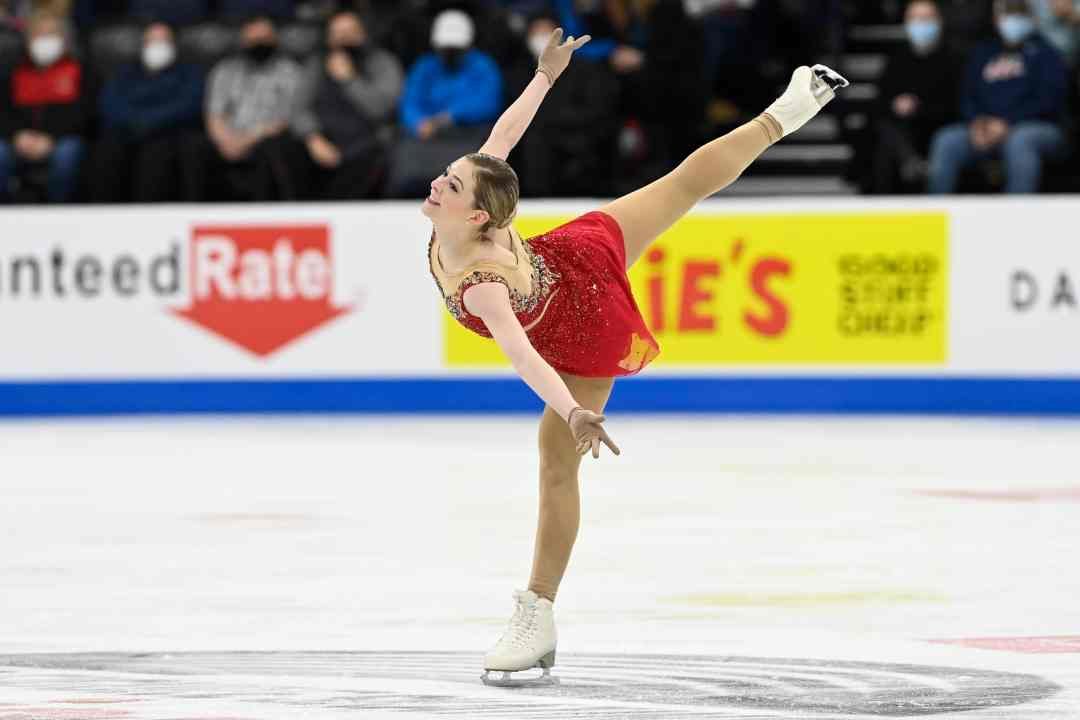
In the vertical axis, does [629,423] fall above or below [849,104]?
below

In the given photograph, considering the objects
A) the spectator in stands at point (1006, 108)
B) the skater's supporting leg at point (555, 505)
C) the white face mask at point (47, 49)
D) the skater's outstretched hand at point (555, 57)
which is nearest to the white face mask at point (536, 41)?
the spectator in stands at point (1006, 108)

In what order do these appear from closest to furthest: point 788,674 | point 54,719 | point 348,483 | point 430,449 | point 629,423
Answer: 1. point 54,719
2. point 788,674
3. point 348,483
4. point 430,449
5. point 629,423

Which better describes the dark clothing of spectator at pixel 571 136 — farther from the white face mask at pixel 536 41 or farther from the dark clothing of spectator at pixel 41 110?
the dark clothing of spectator at pixel 41 110

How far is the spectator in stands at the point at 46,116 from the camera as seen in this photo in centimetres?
1370

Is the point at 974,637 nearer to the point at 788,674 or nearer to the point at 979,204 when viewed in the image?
the point at 788,674

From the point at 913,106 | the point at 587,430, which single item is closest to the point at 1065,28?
the point at 913,106

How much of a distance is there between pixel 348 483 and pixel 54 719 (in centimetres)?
494

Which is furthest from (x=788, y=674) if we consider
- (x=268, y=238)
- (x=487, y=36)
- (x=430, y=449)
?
(x=487, y=36)

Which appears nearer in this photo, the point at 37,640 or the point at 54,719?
the point at 54,719

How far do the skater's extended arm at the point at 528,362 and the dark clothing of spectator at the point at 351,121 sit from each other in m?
8.66

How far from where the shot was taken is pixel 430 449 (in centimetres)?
1071

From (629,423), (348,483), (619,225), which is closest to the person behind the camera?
(619,225)

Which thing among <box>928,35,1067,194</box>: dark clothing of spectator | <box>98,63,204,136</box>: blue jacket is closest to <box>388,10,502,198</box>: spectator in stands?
<box>98,63,204,136</box>: blue jacket

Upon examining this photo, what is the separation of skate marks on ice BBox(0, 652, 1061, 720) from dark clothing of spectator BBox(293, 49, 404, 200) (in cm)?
844
